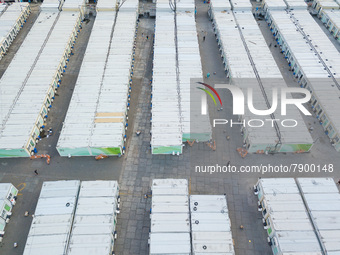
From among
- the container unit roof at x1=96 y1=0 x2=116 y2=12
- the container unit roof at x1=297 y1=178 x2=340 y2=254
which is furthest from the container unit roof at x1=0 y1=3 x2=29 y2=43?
the container unit roof at x1=297 y1=178 x2=340 y2=254

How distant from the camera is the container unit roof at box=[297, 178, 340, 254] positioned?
130ft

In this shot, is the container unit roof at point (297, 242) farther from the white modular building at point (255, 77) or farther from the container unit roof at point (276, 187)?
the white modular building at point (255, 77)

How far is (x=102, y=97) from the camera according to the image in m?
60.5

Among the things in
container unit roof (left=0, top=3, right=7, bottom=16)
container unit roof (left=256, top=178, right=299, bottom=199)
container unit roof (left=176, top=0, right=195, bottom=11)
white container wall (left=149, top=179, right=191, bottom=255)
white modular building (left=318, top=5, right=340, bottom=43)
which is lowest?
white container wall (left=149, top=179, right=191, bottom=255)

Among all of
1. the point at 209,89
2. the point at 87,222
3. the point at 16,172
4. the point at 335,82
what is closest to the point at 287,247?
the point at 87,222

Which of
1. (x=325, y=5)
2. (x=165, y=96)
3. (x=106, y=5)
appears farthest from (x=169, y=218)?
(x=325, y=5)

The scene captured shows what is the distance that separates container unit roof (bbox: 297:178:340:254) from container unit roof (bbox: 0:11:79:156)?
5400cm

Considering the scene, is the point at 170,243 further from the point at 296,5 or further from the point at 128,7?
the point at 296,5

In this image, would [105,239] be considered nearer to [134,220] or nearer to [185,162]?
[134,220]

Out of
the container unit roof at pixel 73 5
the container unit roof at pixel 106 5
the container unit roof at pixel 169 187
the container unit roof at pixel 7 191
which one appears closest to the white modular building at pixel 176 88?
the container unit roof at pixel 169 187

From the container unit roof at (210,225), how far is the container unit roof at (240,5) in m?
70.8

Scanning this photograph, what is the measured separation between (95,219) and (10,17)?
259 ft

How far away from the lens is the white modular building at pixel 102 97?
173 feet

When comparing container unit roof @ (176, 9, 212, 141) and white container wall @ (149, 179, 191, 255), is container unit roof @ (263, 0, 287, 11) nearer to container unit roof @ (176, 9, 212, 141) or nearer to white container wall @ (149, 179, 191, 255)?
container unit roof @ (176, 9, 212, 141)
